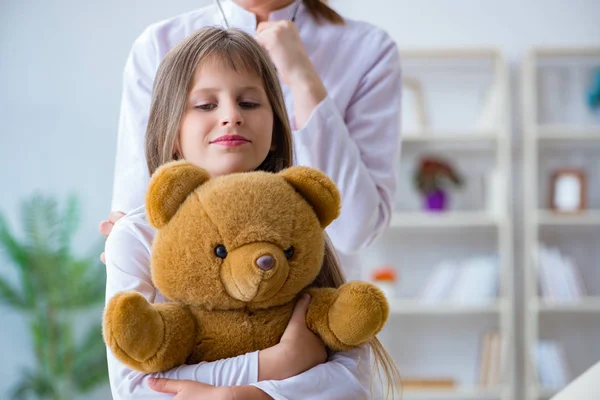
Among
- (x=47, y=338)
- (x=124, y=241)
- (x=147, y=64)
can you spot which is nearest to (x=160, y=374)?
(x=124, y=241)

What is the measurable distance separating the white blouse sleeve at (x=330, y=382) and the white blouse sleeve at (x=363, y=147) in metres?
0.40

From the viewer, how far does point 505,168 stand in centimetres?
371

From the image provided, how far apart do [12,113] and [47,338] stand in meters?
1.16

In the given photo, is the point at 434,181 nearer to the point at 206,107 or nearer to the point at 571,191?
the point at 571,191

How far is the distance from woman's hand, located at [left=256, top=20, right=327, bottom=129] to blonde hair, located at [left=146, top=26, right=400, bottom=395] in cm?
15

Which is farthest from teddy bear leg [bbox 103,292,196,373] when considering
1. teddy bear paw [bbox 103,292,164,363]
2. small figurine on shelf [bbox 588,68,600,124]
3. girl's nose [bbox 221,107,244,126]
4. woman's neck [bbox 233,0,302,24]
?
small figurine on shelf [bbox 588,68,600,124]

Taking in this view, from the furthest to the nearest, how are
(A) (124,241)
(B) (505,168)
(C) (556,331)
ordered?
1. (C) (556,331)
2. (B) (505,168)
3. (A) (124,241)

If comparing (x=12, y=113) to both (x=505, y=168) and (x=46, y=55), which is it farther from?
(x=505, y=168)

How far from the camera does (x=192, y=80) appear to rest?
1035 millimetres

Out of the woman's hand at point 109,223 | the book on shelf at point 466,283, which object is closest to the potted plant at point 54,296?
the book on shelf at point 466,283

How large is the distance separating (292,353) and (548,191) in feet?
11.1

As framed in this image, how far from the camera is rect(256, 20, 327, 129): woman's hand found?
1251 mm

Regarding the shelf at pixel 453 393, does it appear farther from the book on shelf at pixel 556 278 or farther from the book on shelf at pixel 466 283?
the book on shelf at pixel 556 278

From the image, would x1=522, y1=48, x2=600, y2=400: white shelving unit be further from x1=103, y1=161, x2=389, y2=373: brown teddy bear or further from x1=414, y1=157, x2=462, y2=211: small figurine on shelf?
x1=103, y1=161, x2=389, y2=373: brown teddy bear
